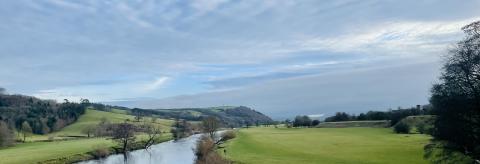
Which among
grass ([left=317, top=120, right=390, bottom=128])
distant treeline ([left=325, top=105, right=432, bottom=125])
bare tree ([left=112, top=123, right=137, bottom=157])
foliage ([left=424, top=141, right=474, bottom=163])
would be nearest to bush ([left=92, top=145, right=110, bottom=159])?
bare tree ([left=112, top=123, right=137, bottom=157])

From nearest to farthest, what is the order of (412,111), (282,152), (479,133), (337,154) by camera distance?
(479,133) → (337,154) → (282,152) → (412,111)

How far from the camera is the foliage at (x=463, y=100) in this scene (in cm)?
4050

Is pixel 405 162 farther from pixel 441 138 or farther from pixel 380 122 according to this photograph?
pixel 380 122

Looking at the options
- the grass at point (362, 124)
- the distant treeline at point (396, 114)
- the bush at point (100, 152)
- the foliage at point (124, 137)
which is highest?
the distant treeline at point (396, 114)

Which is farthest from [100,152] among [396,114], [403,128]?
[396,114]

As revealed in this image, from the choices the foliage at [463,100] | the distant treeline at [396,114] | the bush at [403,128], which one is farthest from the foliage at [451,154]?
the distant treeline at [396,114]

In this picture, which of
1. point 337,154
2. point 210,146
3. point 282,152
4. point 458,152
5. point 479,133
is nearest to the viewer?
point 479,133

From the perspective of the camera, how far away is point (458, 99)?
40531 millimetres

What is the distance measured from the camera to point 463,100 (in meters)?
40.4

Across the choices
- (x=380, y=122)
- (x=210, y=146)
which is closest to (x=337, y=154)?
(x=210, y=146)

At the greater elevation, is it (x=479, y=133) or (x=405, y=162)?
(x=479, y=133)

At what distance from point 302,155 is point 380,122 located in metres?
102

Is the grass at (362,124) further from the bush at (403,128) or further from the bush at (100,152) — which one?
the bush at (100,152)

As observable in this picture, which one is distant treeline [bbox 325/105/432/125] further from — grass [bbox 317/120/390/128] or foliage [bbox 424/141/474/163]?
foliage [bbox 424/141/474/163]
